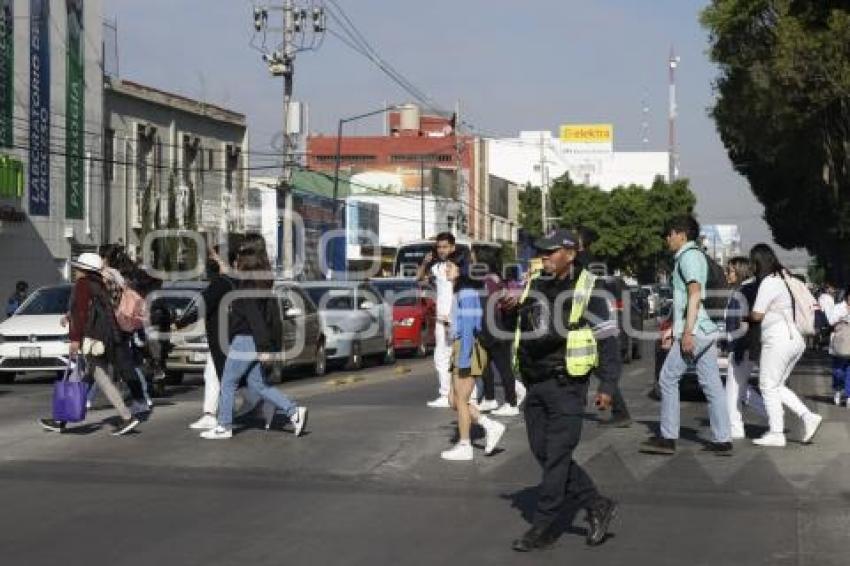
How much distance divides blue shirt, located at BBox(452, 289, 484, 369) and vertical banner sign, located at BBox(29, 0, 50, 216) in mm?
26668

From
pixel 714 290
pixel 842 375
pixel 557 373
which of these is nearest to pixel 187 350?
pixel 842 375

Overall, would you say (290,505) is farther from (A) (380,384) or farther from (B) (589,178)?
(B) (589,178)

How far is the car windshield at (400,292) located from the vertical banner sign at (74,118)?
42.8 feet

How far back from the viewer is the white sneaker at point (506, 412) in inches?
531

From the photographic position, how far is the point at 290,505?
8.63m

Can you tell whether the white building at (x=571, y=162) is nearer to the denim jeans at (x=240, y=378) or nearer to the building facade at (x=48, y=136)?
the building facade at (x=48, y=136)

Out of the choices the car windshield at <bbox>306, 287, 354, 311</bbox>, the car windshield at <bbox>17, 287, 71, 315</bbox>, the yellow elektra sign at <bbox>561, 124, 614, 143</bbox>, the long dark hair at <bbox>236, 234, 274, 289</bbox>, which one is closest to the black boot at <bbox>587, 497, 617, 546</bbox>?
the long dark hair at <bbox>236, 234, 274, 289</bbox>

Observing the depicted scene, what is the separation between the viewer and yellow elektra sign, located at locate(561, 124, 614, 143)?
13200cm

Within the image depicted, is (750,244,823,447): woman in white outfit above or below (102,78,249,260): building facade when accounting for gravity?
below

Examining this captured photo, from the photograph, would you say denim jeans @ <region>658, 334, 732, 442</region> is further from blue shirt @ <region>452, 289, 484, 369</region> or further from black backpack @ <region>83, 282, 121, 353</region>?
black backpack @ <region>83, 282, 121, 353</region>

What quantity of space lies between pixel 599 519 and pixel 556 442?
52 centimetres

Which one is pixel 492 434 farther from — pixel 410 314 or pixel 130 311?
pixel 410 314

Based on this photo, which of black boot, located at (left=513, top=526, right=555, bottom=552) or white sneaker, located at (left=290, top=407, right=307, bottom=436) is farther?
white sneaker, located at (left=290, top=407, right=307, bottom=436)

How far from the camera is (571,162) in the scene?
12888 cm
